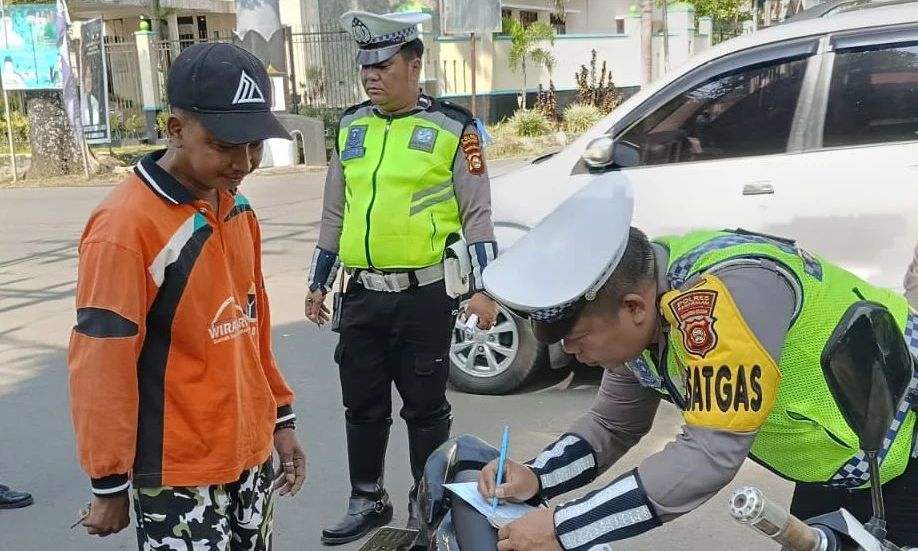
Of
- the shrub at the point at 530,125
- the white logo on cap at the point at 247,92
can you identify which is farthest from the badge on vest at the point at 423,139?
the shrub at the point at 530,125

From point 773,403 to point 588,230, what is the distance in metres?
0.44

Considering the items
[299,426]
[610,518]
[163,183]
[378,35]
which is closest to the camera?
[610,518]

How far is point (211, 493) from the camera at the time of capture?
7.76 ft

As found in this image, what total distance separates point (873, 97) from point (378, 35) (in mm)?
2483

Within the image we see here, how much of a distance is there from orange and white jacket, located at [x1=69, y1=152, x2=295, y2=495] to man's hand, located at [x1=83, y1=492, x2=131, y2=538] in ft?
0.09

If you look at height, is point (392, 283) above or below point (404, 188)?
below

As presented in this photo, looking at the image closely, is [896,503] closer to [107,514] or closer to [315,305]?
[107,514]

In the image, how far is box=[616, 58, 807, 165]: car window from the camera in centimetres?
Answer: 475

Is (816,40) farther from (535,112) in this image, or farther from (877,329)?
(535,112)

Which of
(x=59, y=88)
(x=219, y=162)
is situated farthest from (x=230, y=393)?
(x=59, y=88)

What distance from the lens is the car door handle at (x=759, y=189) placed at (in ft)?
15.2

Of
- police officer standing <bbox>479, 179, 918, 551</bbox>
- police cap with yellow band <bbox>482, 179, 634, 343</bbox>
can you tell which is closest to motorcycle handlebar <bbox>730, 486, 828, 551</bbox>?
police officer standing <bbox>479, 179, 918, 551</bbox>

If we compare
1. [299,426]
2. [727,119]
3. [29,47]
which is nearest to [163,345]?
[299,426]

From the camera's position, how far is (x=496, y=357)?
17.9ft
